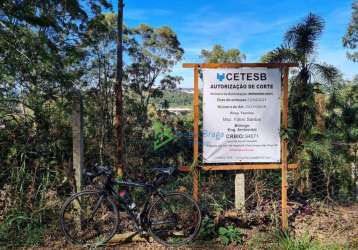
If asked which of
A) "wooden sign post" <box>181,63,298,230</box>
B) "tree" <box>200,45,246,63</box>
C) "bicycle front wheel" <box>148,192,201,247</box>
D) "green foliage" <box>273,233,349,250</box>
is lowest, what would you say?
"green foliage" <box>273,233,349,250</box>

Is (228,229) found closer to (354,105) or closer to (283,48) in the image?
(283,48)

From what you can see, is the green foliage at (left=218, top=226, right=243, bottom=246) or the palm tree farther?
the palm tree

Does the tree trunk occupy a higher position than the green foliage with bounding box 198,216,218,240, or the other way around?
the tree trunk

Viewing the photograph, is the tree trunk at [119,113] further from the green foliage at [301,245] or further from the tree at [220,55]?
the tree at [220,55]

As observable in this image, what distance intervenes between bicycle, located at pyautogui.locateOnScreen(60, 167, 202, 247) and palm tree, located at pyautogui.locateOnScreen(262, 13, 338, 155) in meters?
3.04

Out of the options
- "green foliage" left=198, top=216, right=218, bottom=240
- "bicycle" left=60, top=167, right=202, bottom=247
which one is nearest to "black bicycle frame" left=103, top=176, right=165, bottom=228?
"bicycle" left=60, top=167, right=202, bottom=247

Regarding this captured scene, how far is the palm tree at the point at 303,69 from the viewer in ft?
21.7

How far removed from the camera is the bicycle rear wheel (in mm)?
4226

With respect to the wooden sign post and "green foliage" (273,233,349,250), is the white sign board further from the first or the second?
"green foliage" (273,233,349,250)

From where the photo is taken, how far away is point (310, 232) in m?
4.61

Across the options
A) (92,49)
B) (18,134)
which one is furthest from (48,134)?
(92,49)

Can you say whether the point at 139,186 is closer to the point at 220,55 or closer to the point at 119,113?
the point at 119,113

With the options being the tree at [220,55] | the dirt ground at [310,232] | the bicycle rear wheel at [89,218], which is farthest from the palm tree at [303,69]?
the tree at [220,55]

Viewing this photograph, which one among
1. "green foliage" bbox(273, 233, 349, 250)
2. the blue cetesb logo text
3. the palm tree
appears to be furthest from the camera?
the palm tree
